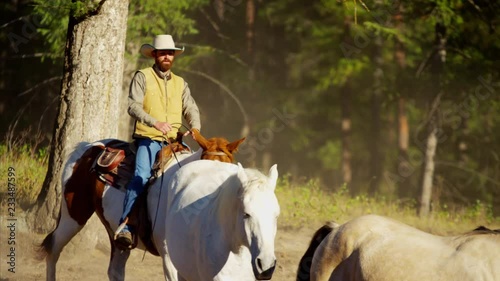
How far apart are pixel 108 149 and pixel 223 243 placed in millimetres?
2749

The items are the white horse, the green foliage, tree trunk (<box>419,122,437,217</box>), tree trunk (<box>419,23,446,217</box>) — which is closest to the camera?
the white horse

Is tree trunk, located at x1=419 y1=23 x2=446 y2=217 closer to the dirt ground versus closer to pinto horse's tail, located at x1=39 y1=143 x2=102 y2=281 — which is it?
the dirt ground

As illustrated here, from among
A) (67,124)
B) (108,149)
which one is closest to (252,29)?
(67,124)

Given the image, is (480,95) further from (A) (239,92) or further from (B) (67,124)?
(B) (67,124)

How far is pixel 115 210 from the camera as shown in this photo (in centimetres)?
909

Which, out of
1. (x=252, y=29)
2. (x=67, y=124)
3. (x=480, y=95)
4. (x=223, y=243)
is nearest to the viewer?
(x=223, y=243)

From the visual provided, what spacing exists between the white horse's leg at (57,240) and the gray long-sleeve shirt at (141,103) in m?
1.84

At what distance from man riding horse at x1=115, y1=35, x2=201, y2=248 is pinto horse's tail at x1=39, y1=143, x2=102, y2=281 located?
895mm

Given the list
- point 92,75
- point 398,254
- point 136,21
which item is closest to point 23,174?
point 92,75

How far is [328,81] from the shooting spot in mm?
30656

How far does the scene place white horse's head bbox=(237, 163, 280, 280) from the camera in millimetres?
6316

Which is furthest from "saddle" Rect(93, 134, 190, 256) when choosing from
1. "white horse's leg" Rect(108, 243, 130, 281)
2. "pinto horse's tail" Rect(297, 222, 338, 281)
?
"pinto horse's tail" Rect(297, 222, 338, 281)

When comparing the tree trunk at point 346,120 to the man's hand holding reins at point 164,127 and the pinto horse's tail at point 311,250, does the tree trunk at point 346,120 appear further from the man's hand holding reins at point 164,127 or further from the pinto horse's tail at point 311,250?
the pinto horse's tail at point 311,250

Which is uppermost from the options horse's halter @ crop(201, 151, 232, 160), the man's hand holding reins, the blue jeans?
the man's hand holding reins
